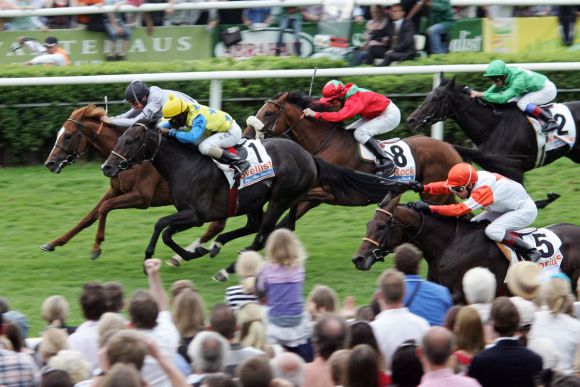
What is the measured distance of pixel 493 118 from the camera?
11.1 metres

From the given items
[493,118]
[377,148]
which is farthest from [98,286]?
[493,118]

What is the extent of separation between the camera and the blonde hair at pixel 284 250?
641cm

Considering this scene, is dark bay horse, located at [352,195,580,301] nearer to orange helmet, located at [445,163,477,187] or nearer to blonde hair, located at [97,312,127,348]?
orange helmet, located at [445,163,477,187]

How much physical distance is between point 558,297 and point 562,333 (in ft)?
0.62

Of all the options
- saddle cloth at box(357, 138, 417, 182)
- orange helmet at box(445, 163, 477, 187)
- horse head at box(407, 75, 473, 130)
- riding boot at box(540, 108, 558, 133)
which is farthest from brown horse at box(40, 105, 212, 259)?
riding boot at box(540, 108, 558, 133)

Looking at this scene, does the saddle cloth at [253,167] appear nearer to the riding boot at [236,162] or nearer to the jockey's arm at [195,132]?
the riding boot at [236,162]

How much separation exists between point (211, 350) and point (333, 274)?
4.80m

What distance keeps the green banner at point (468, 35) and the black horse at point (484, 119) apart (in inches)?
148

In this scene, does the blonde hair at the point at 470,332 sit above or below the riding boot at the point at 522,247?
above

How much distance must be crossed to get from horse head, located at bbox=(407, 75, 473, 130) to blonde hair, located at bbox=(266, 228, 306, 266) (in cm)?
485

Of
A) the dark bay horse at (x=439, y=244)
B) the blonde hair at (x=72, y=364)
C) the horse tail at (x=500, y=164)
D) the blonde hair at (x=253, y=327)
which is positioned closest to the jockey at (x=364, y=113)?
the horse tail at (x=500, y=164)

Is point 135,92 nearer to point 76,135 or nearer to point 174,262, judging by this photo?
point 76,135

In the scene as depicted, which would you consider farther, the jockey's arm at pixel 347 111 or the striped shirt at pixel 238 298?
the jockey's arm at pixel 347 111

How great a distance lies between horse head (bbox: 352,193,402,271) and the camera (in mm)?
8219
